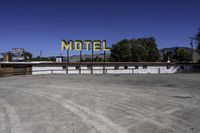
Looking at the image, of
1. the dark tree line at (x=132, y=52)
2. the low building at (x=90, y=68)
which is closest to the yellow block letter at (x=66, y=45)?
the low building at (x=90, y=68)

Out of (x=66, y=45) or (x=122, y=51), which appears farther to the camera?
(x=122, y=51)

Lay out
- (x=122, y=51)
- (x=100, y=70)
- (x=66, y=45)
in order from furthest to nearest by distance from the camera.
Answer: (x=122, y=51) < (x=66, y=45) < (x=100, y=70)

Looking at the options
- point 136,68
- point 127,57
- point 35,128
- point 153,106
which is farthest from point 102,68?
point 35,128

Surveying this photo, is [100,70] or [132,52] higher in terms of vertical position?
[132,52]

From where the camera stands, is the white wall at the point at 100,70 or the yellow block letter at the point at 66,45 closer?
the white wall at the point at 100,70

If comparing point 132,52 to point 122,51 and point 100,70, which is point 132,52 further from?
point 100,70

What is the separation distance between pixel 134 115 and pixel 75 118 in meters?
1.91

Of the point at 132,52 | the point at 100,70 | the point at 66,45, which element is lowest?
the point at 100,70

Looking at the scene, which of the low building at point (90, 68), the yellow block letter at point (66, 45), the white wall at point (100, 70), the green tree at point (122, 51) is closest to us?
the low building at point (90, 68)

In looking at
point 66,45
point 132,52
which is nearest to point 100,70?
point 66,45

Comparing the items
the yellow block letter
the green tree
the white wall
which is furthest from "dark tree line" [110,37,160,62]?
the yellow block letter

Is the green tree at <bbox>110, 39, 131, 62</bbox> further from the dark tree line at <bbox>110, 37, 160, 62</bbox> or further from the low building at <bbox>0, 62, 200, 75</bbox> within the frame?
the low building at <bbox>0, 62, 200, 75</bbox>

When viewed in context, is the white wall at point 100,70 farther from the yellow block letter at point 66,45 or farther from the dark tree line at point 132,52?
the dark tree line at point 132,52

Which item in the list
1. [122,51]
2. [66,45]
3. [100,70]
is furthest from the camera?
[122,51]
